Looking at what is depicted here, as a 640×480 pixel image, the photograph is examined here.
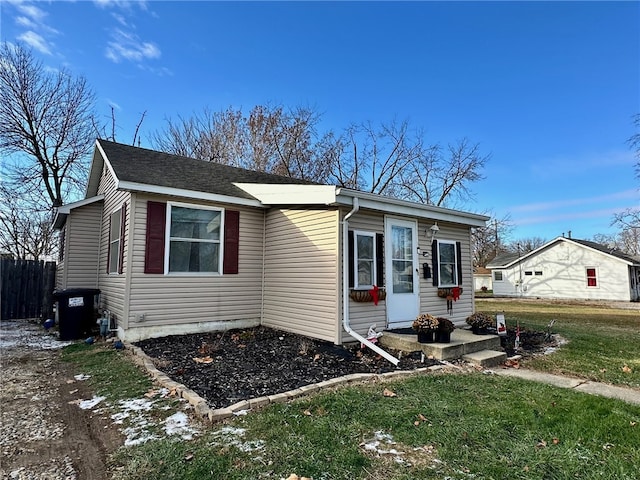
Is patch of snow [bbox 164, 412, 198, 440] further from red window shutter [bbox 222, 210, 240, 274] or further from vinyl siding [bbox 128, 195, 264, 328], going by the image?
red window shutter [bbox 222, 210, 240, 274]

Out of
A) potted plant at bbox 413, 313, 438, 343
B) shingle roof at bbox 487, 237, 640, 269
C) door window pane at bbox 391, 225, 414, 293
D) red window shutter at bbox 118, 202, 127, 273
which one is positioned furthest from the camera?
shingle roof at bbox 487, 237, 640, 269

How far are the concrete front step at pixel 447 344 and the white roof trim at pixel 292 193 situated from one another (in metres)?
2.69

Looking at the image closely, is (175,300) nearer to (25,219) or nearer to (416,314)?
(416,314)

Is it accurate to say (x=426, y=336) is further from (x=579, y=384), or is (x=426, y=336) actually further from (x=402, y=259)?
(x=579, y=384)

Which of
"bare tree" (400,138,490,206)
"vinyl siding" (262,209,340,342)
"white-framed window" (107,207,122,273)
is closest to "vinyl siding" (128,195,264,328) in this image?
"vinyl siding" (262,209,340,342)

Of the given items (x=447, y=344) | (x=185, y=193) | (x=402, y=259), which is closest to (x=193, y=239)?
(x=185, y=193)

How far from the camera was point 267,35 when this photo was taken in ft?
37.9

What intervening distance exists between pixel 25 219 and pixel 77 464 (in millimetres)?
19446

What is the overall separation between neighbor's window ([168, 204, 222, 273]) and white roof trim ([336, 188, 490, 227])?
2.88m

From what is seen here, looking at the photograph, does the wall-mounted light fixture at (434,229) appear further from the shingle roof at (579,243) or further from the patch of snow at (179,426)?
the shingle roof at (579,243)

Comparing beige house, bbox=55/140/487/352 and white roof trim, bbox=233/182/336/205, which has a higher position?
white roof trim, bbox=233/182/336/205

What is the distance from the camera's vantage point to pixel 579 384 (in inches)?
176

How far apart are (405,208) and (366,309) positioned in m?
2.16

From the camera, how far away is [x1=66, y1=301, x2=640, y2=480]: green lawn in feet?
7.71
